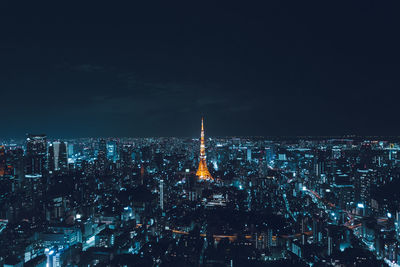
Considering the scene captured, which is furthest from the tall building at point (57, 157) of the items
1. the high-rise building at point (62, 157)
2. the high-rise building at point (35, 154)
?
the high-rise building at point (35, 154)

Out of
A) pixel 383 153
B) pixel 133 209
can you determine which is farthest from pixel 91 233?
pixel 383 153

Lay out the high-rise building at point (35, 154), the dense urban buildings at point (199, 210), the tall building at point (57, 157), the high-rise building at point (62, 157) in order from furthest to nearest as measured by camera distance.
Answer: the high-rise building at point (62, 157) < the tall building at point (57, 157) < the high-rise building at point (35, 154) < the dense urban buildings at point (199, 210)

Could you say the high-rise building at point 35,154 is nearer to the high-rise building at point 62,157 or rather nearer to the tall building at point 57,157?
the tall building at point 57,157

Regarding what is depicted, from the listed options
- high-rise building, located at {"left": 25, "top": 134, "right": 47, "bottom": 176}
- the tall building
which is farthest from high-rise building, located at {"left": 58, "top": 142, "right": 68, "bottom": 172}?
high-rise building, located at {"left": 25, "top": 134, "right": 47, "bottom": 176}

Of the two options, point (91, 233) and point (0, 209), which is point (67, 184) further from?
point (91, 233)

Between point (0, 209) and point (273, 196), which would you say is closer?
point (0, 209)

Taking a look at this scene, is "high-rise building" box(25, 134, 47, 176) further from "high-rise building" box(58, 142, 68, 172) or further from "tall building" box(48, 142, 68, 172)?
"high-rise building" box(58, 142, 68, 172)
